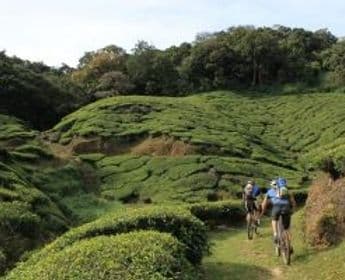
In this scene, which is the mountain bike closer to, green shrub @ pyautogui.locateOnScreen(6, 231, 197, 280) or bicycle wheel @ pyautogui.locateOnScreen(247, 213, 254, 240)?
bicycle wheel @ pyautogui.locateOnScreen(247, 213, 254, 240)

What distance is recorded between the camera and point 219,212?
32500mm

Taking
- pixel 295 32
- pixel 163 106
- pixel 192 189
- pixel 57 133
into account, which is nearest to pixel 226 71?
pixel 295 32

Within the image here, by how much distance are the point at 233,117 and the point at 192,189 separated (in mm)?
24996

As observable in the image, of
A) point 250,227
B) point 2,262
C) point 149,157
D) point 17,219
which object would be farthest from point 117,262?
point 149,157

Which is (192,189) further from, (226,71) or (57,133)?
(226,71)

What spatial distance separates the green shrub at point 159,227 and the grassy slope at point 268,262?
34.7 inches

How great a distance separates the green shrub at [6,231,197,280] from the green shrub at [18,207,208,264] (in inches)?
80.8

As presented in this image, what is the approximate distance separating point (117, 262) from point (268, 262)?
6851 mm

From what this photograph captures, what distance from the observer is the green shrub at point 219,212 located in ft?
105

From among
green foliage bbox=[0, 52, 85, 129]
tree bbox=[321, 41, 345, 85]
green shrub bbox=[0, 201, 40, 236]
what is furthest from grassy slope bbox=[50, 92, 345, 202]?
green shrub bbox=[0, 201, 40, 236]

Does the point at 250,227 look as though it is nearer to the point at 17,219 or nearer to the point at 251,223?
the point at 251,223

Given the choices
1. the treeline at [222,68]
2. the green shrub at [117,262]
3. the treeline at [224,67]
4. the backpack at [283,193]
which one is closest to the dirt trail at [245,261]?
the backpack at [283,193]

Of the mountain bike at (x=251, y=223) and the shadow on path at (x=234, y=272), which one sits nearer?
the shadow on path at (x=234, y=272)

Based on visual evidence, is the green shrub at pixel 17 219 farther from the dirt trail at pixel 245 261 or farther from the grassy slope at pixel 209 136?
the grassy slope at pixel 209 136
